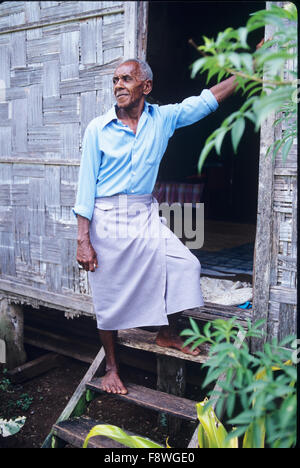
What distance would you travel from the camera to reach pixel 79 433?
2535mm

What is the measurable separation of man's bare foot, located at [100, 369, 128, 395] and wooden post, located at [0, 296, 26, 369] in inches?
75.8

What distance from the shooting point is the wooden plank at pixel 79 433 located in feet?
7.95

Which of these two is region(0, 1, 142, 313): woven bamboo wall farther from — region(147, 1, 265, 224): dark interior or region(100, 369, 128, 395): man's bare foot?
region(147, 1, 265, 224): dark interior

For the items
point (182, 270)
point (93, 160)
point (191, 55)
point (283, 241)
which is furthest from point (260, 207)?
point (191, 55)

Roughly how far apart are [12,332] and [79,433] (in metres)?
2.22

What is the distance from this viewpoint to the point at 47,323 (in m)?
4.96

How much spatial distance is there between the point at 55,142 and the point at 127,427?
2.50m

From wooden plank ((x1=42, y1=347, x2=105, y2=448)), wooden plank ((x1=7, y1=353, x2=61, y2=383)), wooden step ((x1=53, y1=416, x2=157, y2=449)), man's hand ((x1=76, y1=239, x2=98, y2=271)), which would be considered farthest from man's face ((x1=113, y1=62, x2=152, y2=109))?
wooden plank ((x1=7, y1=353, x2=61, y2=383))

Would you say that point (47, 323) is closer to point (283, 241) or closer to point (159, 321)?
point (159, 321)

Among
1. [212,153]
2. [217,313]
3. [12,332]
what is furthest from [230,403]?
[212,153]

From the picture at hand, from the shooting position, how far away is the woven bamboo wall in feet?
11.1

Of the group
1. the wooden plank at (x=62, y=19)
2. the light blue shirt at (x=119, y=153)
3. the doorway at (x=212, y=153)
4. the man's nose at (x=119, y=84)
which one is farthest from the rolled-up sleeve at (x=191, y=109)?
the doorway at (x=212, y=153)

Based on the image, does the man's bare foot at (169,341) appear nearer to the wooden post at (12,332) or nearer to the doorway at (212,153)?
the doorway at (212,153)

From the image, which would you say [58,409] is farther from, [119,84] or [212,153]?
[212,153]
